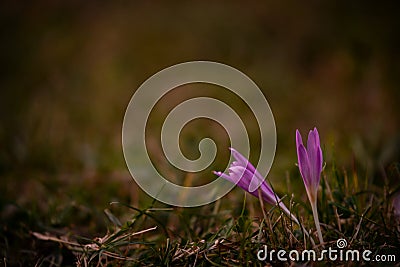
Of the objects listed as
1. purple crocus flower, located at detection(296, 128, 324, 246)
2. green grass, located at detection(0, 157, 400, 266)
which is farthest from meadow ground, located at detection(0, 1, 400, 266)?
purple crocus flower, located at detection(296, 128, 324, 246)

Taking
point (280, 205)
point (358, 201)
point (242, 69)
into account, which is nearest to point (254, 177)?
point (280, 205)

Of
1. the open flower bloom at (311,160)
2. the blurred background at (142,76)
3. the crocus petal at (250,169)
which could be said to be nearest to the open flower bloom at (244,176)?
the crocus petal at (250,169)

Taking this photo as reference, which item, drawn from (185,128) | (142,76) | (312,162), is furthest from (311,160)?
(142,76)

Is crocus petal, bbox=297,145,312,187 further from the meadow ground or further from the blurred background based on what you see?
the blurred background

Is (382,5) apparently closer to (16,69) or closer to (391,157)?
(391,157)

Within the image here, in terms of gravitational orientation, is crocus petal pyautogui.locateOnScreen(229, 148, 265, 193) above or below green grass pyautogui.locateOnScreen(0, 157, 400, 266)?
above

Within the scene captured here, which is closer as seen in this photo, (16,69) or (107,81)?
(107,81)

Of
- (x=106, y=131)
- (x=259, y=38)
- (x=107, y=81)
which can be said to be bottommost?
(x=106, y=131)

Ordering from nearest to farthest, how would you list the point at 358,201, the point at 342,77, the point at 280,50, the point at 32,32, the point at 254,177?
the point at 254,177
the point at 358,201
the point at 342,77
the point at 280,50
the point at 32,32
